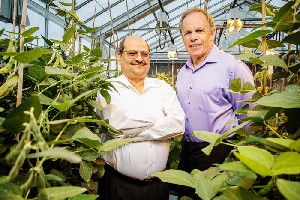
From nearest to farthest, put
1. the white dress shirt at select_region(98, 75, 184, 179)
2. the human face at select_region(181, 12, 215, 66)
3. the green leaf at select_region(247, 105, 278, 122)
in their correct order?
1. the green leaf at select_region(247, 105, 278, 122)
2. the white dress shirt at select_region(98, 75, 184, 179)
3. the human face at select_region(181, 12, 215, 66)

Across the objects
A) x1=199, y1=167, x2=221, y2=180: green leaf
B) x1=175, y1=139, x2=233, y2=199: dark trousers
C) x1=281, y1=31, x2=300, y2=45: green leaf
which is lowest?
x1=175, y1=139, x2=233, y2=199: dark trousers

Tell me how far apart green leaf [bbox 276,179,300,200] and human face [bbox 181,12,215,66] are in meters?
1.40

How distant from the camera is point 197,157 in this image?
1.57 meters

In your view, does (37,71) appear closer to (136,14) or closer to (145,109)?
(145,109)

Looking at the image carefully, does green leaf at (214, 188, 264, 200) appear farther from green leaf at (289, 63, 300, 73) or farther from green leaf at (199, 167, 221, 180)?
green leaf at (289, 63, 300, 73)

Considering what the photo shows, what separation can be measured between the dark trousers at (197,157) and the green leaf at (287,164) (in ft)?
3.82

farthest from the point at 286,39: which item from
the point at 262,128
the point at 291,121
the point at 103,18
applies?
the point at 103,18

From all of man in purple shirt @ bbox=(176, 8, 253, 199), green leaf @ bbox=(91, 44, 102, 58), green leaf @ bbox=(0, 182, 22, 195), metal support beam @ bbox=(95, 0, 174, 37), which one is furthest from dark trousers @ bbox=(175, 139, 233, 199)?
metal support beam @ bbox=(95, 0, 174, 37)

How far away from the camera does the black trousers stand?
1429mm

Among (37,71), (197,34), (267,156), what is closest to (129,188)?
(37,71)

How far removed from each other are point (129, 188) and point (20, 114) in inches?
38.6

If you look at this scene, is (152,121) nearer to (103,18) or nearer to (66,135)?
(66,135)

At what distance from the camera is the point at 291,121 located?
0.56 m

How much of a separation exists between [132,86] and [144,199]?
1.84 feet
